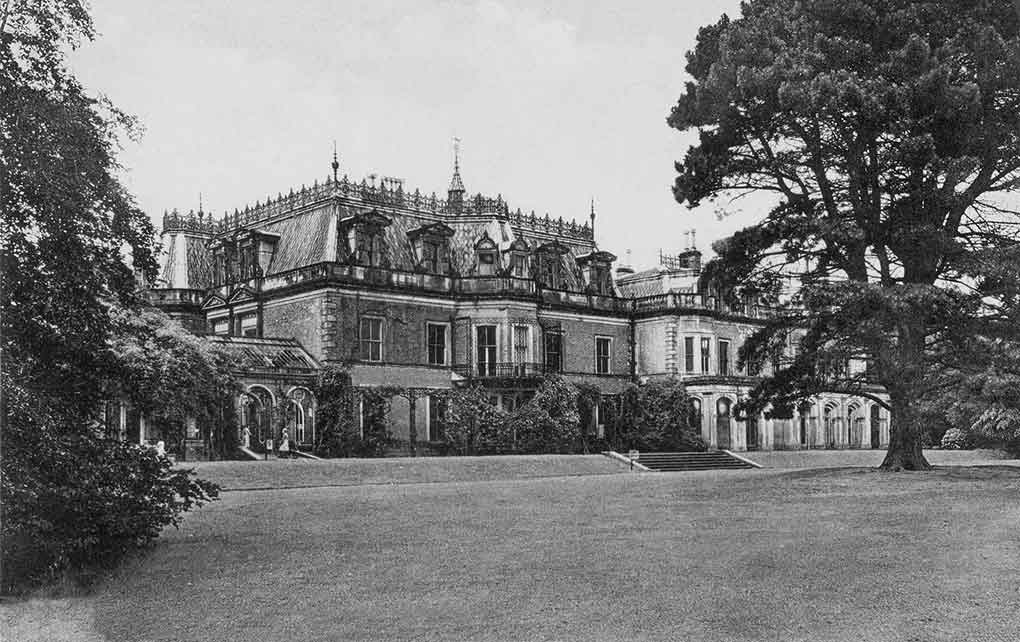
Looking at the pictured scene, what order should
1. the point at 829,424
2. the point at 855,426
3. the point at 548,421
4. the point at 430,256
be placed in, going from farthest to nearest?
the point at 855,426 < the point at 829,424 < the point at 430,256 < the point at 548,421

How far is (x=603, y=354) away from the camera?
51.7 m

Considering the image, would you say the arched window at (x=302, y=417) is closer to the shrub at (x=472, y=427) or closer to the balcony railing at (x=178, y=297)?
the shrub at (x=472, y=427)

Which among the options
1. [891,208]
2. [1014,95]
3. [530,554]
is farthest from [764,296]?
[530,554]

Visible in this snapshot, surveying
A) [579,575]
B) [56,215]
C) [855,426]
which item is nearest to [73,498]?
[56,215]

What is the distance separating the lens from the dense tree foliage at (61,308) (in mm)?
12633

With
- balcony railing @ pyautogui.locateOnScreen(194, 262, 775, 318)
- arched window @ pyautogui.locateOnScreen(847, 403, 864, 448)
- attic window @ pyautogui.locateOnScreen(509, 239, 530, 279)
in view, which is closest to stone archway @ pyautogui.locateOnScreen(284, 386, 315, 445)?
balcony railing @ pyautogui.locateOnScreen(194, 262, 775, 318)

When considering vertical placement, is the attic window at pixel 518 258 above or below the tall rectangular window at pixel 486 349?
above

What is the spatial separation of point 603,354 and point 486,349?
7259 millimetres

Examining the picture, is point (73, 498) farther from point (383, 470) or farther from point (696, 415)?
point (696, 415)

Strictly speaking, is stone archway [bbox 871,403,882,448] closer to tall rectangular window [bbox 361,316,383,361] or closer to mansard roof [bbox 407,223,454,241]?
mansard roof [bbox 407,223,454,241]

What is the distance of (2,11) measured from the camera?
1327 cm

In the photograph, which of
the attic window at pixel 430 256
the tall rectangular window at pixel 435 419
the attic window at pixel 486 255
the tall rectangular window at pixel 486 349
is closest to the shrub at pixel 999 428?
the tall rectangular window at pixel 486 349

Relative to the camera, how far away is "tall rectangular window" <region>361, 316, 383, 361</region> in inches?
1721

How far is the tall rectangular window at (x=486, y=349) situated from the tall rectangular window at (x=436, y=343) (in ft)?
4.44
